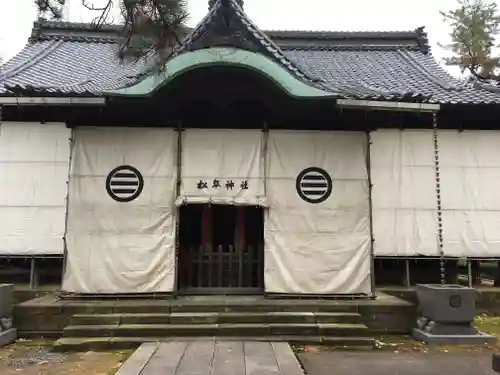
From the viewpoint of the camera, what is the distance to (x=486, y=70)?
22938mm

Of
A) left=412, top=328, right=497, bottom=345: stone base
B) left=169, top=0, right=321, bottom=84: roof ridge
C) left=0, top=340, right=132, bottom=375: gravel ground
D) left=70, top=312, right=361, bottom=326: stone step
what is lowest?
left=0, top=340, right=132, bottom=375: gravel ground

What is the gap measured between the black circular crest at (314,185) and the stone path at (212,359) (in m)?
3.22

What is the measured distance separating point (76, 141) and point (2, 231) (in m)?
3.04

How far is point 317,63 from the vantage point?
52.5 feet

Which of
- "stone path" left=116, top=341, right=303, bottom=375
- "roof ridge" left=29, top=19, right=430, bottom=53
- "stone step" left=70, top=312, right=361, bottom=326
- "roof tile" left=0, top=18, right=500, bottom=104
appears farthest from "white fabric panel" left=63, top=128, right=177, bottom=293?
"roof ridge" left=29, top=19, right=430, bottom=53

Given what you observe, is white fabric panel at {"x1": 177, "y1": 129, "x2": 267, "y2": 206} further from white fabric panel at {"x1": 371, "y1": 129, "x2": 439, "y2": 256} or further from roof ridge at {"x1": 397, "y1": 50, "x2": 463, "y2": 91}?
roof ridge at {"x1": 397, "y1": 50, "x2": 463, "y2": 91}

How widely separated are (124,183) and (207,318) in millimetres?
3312

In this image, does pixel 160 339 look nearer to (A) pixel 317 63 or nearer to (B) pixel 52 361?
(B) pixel 52 361

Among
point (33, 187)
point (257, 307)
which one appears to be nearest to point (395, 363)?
point (257, 307)

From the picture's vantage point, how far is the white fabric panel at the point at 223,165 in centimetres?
956

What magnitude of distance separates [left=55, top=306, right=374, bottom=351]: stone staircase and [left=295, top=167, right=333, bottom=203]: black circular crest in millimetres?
2429

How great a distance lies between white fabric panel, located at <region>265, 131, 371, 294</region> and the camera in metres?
9.45

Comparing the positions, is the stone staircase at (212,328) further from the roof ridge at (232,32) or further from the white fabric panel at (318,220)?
the roof ridge at (232,32)

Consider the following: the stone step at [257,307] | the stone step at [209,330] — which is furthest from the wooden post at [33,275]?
the stone step at [257,307]
